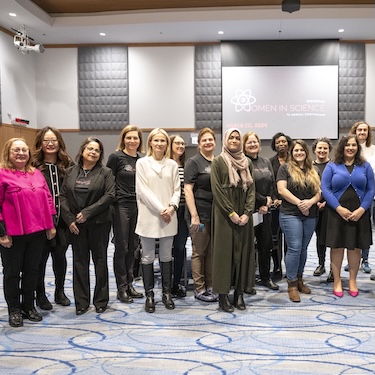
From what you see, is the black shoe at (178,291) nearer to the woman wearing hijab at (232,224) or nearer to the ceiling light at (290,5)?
the woman wearing hijab at (232,224)

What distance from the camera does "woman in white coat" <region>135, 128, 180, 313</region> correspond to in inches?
144

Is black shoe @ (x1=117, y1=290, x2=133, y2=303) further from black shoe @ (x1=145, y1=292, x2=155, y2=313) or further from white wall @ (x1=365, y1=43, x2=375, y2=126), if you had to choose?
white wall @ (x1=365, y1=43, x2=375, y2=126)

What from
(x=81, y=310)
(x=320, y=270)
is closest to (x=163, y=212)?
(x=81, y=310)

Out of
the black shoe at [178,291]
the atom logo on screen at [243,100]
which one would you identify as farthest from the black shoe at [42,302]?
the atom logo on screen at [243,100]

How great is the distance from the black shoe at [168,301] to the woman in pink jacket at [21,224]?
3.25 feet

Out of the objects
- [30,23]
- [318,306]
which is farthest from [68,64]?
[318,306]

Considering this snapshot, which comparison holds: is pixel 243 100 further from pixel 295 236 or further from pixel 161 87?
pixel 295 236

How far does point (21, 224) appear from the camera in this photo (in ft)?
10.6

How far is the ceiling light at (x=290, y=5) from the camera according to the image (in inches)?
305

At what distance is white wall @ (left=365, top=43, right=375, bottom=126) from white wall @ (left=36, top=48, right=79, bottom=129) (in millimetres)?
6309

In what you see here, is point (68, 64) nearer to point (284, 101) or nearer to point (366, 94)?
point (284, 101)

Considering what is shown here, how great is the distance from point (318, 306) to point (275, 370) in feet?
4.55

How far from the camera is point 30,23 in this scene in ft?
28.0

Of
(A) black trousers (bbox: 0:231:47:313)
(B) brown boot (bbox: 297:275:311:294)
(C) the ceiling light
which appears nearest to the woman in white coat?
(A) black trousers (bbox: 0:231:47:313)
